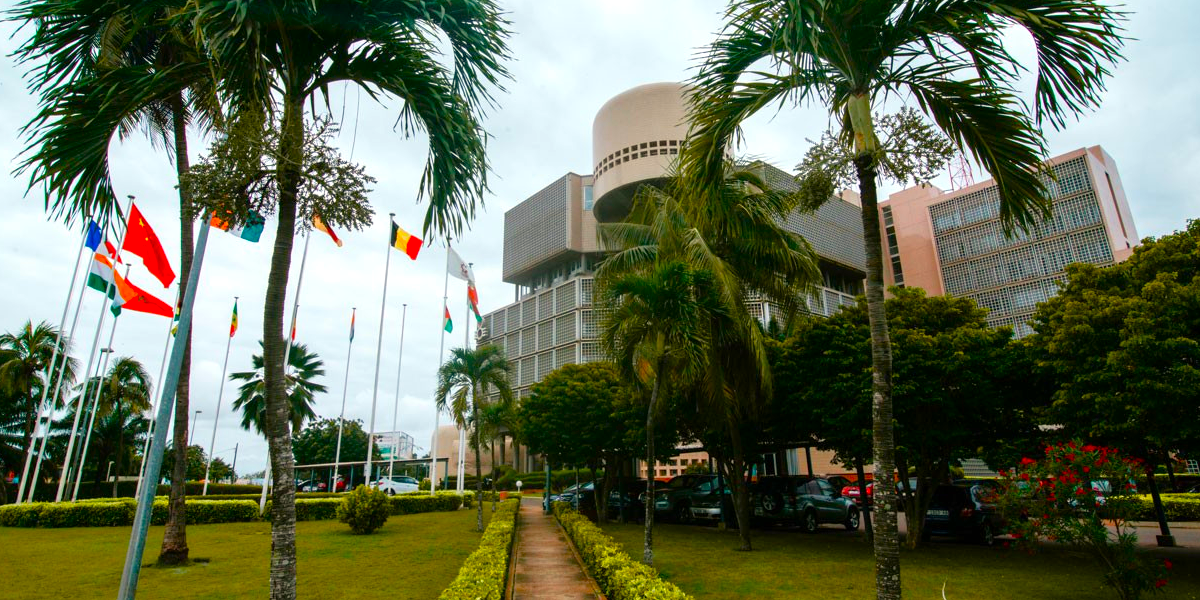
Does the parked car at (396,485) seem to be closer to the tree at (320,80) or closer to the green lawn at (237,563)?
the green lawn at (237,563)

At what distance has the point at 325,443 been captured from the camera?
7444 cm

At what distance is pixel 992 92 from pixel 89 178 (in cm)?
842

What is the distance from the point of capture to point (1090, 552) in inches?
323

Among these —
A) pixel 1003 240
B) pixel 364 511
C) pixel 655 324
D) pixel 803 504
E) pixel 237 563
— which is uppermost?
pixel 1003 240

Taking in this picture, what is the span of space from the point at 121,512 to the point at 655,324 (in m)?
20.6

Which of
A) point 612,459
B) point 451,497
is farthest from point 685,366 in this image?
point 451,497

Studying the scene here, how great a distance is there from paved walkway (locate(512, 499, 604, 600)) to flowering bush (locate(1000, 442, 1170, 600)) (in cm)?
597

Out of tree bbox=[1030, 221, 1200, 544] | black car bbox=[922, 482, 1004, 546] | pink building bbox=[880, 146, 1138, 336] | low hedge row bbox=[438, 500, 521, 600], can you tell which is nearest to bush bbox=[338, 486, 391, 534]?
low hedge row bbox=[438, 500, 521, 600]

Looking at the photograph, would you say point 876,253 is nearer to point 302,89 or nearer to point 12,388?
point 302,89

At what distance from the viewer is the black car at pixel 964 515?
51.4 ft

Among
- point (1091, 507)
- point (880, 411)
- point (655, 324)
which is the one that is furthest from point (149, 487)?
point (1091, 507)

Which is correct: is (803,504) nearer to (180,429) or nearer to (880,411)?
(880,411)

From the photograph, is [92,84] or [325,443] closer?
[92,84]

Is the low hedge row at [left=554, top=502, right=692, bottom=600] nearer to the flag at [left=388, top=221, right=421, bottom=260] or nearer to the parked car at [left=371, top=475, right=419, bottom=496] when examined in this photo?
the flag at [left=388, top=221, right=421, bottom=260]
